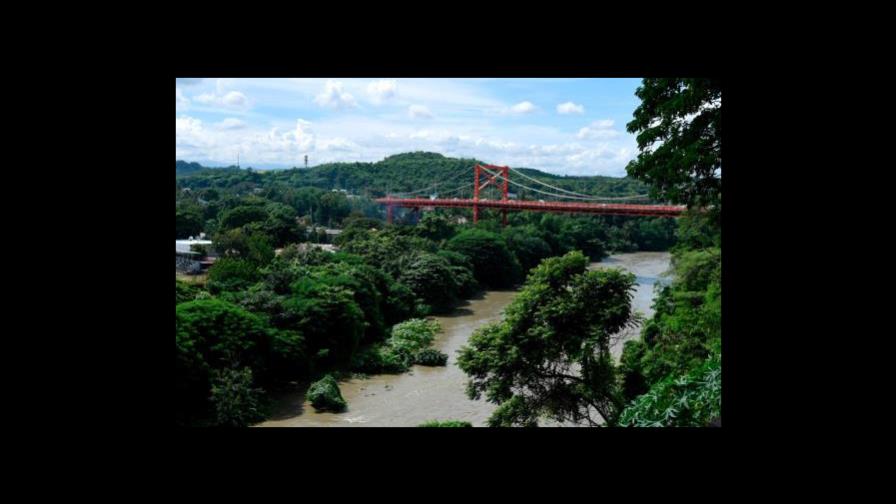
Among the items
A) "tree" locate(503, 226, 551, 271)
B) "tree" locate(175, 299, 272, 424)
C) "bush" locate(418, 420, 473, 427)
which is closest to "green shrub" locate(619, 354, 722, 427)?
"bush" locate(418, 420, 473, 427)

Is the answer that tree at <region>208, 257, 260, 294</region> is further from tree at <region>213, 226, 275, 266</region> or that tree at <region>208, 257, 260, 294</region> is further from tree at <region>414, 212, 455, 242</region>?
tree at <region>414, 212, 455, 242</region>

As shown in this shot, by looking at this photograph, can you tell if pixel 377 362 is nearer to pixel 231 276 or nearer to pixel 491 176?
pixel 231 276

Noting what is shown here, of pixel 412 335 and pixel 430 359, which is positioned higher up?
pixel 412 335

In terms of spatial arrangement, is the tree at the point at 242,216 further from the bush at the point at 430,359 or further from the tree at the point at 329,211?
the bush at the point at 430,359

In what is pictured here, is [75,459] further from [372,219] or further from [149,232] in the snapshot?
[372,219]

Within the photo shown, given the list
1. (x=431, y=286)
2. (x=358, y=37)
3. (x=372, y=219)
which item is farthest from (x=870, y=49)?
(x=372, y=219)

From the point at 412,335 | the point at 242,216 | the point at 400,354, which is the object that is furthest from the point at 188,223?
the point at 400,354
